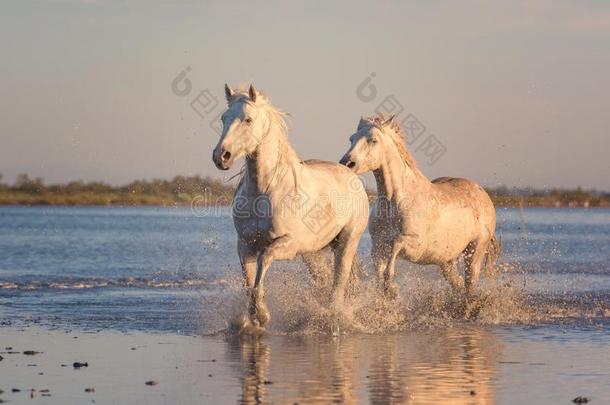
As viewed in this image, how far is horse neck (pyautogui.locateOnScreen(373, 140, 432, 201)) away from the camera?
12.5 m

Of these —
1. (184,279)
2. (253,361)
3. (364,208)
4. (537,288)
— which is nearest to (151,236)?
(184,279)

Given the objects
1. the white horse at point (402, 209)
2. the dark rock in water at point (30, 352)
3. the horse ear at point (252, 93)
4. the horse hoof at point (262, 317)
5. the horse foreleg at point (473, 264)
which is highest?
the horse ear at point (252, 93)

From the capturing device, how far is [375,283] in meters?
12.0

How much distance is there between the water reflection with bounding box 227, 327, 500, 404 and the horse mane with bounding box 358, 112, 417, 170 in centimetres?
245

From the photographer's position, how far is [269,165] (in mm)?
10328

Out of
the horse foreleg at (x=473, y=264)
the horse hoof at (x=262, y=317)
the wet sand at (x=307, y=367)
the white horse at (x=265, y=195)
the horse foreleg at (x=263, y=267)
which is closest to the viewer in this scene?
the wet sand at (x=307, y=367)

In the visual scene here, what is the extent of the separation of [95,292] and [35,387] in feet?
26.6

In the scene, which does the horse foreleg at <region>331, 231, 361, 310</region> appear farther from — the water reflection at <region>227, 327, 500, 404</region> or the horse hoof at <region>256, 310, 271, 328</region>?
the horse hoof at <region>256, 310, 271, 328</region>

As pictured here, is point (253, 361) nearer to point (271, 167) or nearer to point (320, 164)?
point (271, 167)

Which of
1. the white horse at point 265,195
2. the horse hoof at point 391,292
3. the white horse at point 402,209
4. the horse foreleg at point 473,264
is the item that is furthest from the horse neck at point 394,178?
the white horse at point 265,195

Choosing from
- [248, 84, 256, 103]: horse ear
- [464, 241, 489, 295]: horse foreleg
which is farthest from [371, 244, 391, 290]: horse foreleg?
[248, 84, 256, 103]: horse ear

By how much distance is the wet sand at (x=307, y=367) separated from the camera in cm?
747

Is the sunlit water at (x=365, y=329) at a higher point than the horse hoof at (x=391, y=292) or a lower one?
lower

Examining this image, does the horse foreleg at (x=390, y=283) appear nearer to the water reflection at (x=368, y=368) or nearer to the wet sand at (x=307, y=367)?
the wet sand at (x=307, y=367)
